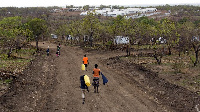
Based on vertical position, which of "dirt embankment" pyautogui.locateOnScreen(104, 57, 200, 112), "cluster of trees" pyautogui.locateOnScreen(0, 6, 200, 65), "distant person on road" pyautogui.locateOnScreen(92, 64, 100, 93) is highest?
"cluster of trees" pyautogui.locateOnScreen(0, 6, 200, 65)

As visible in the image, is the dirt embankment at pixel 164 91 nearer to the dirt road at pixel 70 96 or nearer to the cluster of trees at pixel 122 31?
the dirt road at pixel 70 96

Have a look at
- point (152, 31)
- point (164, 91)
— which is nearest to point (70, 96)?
point (164, 91)

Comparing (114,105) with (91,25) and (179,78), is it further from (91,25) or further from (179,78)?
(91,25)

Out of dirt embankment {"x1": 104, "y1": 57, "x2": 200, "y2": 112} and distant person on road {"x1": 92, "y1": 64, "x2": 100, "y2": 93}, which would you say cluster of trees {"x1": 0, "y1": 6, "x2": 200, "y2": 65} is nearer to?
dirt embankment {"x1": 104, "y1": 57, "x2": 200, "y2": 112}

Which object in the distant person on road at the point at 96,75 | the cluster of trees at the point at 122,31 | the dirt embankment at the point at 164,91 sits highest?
the cluster of trees at the point at 122,31

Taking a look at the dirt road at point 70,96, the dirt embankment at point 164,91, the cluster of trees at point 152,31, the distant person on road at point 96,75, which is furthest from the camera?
the cluster of trees at point 152,31

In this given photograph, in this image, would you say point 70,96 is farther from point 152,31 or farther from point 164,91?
point 152,31

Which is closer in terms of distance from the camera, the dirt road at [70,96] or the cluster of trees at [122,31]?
the dirt road at [70,96]

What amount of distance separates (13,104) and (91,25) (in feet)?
85.4

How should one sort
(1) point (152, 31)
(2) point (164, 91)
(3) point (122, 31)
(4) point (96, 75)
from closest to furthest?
1. (4) point (96, 75)
2. (2) point (164, 91)
3. (1) point (152, 31)
4. (3) point (122, 31)

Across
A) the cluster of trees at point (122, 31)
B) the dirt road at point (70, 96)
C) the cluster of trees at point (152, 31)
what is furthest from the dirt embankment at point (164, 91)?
the cluster of trees at point (152, 31)

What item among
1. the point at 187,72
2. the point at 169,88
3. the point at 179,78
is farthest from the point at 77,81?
the point at 187,72

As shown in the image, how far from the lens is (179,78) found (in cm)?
1723

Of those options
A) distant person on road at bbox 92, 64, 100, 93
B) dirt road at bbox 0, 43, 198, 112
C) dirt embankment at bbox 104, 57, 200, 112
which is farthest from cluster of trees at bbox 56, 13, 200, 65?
distant person on road at bbox 92, 64, 100, 93
